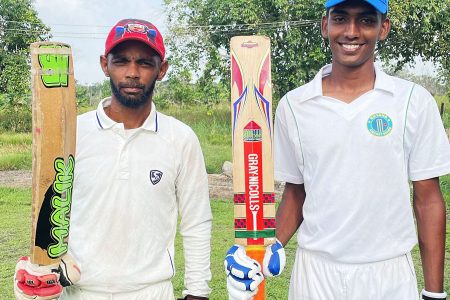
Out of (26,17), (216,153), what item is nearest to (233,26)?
(216,153)

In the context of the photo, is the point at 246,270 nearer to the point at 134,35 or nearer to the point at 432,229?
the point at 432,229

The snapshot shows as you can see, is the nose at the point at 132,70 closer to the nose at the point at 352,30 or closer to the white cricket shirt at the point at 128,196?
the white cricket shirt at the point at 128,196

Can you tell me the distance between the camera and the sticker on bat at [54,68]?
5.33 ft

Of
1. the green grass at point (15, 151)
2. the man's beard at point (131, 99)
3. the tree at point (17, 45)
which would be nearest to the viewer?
the man's beard at point (131, 99)

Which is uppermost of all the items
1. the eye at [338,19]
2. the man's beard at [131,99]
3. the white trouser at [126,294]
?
the eye at [338,19]

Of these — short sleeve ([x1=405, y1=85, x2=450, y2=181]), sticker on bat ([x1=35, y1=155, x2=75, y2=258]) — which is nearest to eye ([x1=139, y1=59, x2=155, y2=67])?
sticker on bat ([x1=35, y1=155, x2=75, y2=258])

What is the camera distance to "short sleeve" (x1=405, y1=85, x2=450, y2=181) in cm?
172

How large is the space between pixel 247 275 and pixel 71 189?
22.2 inches

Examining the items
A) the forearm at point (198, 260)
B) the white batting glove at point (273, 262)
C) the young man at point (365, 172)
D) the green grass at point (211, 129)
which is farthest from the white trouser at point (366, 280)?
the green grass at point (211, 129)

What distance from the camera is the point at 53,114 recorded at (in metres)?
1.67

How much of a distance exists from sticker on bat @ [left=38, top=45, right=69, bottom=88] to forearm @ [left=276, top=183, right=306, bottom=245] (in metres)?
0.79

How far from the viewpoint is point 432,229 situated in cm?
178

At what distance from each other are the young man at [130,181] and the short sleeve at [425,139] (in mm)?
654

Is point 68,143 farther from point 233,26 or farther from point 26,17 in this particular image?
point 26,17
